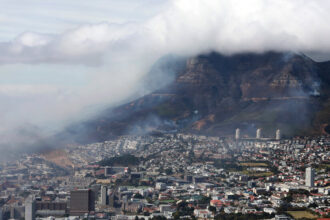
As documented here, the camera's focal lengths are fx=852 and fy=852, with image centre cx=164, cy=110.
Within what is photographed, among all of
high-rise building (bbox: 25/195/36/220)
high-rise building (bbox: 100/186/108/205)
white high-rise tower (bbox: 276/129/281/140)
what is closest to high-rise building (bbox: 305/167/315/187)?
high-rise building (bbox: 100/186/108/205)

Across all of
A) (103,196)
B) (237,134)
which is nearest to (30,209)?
(103,196)

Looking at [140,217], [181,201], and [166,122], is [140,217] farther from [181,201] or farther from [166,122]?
[166,122]

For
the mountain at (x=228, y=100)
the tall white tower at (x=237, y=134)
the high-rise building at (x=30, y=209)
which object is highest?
the mountain at (x=228, y=100)

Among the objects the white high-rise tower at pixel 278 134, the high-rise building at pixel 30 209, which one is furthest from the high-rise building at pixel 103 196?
the white high-rise tower at pixel 278 134

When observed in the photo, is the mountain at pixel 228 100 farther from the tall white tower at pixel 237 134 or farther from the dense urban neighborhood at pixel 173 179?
the dense urban neighborhood at pixel 173 179

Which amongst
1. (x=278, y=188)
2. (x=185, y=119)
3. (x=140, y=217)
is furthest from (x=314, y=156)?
(x=140, y=217)

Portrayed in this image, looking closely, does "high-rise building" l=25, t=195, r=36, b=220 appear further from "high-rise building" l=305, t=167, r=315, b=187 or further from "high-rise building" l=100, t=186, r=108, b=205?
"high-rise building" l=305, t=167, r=315, b=187
